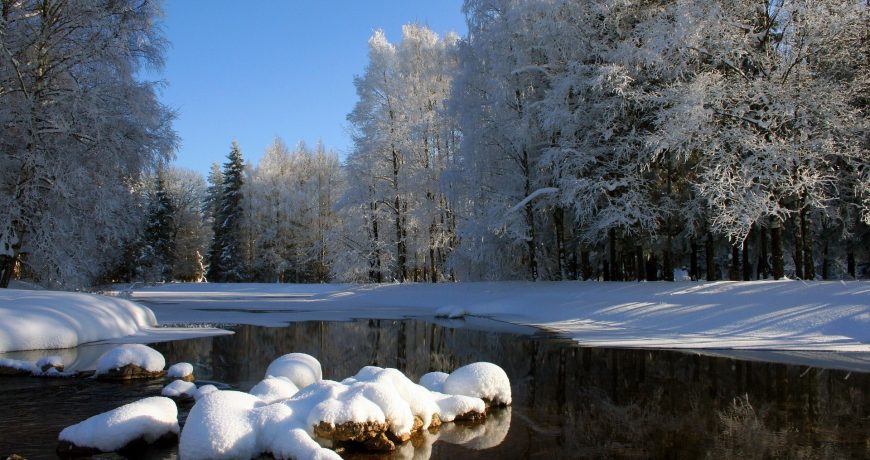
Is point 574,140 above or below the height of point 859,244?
above

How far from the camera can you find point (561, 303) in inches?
818

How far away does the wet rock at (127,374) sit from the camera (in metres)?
10.2

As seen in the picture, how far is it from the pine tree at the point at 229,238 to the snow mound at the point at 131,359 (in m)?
41.9

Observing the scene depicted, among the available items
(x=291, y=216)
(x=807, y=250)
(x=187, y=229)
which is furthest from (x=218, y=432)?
(x=187, y=229)

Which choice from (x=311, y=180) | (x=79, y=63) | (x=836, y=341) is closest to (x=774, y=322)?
(x=836, y=341)

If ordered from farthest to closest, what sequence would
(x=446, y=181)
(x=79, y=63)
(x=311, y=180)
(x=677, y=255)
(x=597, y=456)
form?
(x=311, y=180) < (x=677, y=255) < (x=446, y=181) < (x=79, y=63) < (x=597, y=456)

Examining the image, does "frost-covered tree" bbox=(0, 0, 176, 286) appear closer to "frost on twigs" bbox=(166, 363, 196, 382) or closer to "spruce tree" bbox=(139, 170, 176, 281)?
"frost on twigs" bbox=(166, 363, 196, 382)

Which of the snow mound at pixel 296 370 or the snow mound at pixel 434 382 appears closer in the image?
the snow mound at pixel 434 382

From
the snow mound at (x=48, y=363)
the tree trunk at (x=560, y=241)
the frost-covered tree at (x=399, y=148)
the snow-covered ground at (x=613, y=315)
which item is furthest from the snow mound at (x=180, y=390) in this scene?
the frost-covered tree at (x=399, y=148)

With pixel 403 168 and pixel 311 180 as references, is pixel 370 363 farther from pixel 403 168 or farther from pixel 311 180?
pixel 311 180

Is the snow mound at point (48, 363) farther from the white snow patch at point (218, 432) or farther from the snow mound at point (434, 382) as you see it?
the snow mound at point (434, 382)

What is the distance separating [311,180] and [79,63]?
33.2 metres

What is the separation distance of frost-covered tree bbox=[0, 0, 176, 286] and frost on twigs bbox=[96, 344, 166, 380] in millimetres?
8360

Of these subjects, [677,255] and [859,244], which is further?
[677,255]
